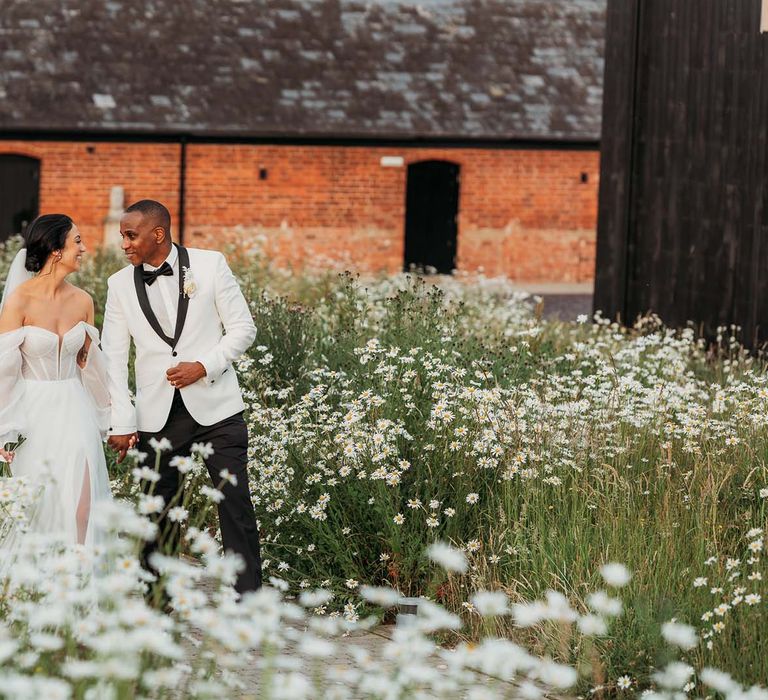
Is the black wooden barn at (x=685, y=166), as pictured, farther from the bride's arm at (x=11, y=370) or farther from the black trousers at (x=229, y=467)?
the bride's arm at (x=11, y=370)

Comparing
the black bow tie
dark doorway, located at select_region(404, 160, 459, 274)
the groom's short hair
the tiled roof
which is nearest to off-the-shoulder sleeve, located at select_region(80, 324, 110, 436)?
the black bow tie

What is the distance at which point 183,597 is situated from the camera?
12.2 feet

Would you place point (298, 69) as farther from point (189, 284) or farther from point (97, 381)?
point (189, 284)

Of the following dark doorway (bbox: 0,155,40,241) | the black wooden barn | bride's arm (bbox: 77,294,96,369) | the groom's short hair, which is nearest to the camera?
the groom's short hair

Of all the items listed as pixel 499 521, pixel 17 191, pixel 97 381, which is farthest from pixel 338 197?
pixel 97 381

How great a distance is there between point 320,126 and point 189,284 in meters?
19.8

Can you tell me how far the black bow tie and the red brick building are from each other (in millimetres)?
17994

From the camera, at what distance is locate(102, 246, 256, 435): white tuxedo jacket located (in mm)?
6336

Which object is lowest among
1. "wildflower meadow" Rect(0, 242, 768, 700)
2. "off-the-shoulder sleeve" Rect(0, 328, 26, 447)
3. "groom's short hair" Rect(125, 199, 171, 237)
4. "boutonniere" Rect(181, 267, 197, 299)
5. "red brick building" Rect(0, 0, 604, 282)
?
"wildflower meadow" Rect(0, 242, 768, 700)

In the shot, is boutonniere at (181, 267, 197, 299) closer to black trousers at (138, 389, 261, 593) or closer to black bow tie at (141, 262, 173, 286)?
black bow tie at (141, 262, 173, 286)

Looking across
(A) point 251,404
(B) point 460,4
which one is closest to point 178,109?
(B) point 460,4

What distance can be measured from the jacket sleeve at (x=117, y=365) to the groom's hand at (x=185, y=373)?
25 cm

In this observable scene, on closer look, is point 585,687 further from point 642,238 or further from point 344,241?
point 344,241

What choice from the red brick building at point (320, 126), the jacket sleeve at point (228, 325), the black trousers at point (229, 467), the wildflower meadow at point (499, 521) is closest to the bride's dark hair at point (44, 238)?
the jacket sleeve at point (228, 325)
